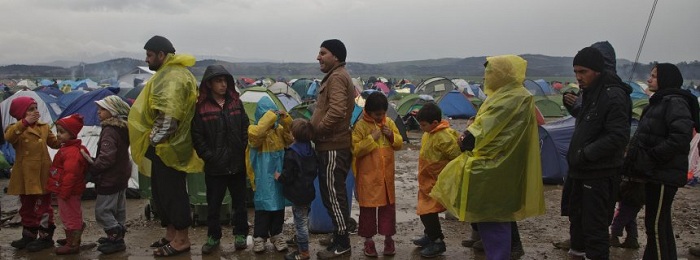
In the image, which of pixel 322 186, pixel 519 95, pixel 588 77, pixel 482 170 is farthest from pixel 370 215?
pixel 588 77

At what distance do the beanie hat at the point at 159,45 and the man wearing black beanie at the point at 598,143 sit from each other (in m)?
3.40

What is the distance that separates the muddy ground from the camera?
5000 mm

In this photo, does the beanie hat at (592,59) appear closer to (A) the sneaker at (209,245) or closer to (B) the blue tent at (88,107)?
(A) the sneaker at (209,245)

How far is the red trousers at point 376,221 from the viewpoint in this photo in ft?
15.8

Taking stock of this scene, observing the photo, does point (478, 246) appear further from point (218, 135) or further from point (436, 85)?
point (436, 85)

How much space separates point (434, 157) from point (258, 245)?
183 cm

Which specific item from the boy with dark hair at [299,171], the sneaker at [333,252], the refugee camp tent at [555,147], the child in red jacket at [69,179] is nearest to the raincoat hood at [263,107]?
the boy with dark hair at [299,171]

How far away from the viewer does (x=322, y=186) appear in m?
4.66

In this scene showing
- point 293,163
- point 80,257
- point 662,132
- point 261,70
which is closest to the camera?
point 662,132

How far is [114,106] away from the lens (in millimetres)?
4934

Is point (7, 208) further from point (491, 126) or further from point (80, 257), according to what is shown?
Result: point (491, 126)

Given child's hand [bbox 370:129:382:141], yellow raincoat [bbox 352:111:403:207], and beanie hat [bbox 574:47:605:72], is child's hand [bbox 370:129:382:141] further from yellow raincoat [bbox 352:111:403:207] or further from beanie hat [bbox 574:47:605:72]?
beanie hat [bbox 574:47:605:72]

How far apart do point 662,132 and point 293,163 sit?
2969mm

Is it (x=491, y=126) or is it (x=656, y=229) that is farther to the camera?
(x=656, y=229)
